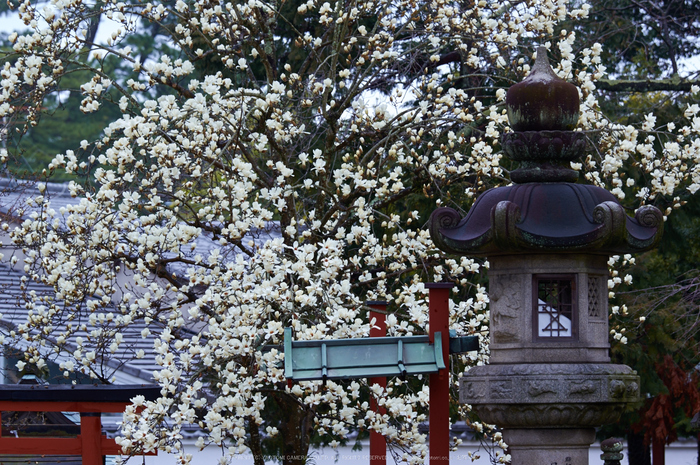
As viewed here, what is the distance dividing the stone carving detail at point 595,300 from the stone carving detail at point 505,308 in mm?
458

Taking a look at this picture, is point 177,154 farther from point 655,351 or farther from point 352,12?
point 655,351

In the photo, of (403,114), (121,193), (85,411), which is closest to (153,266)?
(121,193)

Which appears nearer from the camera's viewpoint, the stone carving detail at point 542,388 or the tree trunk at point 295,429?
the stone carving detail at point 542,388

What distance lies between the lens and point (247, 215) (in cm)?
694

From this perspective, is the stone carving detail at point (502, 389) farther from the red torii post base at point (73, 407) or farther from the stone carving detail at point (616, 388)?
the red torii post base at point (73, 407)

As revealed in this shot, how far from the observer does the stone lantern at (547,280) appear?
4.97m

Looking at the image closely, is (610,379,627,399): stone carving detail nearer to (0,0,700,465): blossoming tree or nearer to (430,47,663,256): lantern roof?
(430,47,663,256): lantern roof

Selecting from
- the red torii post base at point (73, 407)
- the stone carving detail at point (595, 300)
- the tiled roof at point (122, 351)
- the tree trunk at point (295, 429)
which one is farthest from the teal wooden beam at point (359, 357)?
the tiled roof at point (122, 351)

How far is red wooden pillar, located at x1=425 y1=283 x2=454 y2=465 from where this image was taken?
16.9 ft

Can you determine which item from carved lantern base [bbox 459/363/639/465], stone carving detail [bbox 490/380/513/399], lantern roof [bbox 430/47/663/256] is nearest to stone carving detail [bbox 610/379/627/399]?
carved lantern base [bbox 459/363/639/465]

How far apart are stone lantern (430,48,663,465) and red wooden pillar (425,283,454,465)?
0.49ft

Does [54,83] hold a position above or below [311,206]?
above

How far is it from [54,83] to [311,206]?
353 centimetres

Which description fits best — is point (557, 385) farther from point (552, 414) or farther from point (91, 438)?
point (91, 438)
